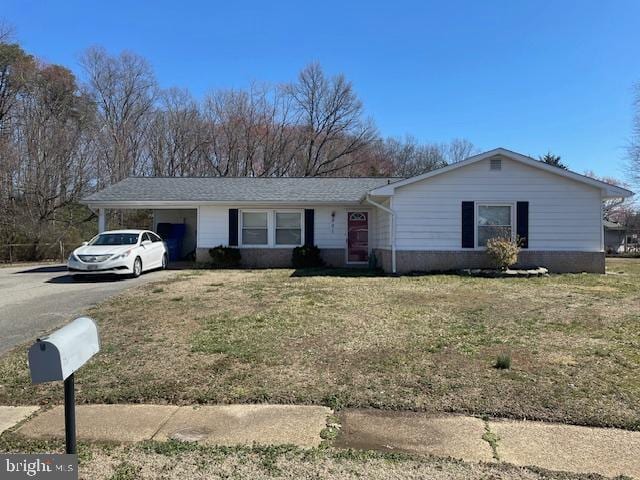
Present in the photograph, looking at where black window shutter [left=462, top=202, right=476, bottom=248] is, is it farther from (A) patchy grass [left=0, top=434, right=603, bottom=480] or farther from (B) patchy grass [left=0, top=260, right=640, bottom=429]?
(A) patchy grass [left=0, top=434, right=603, bottom=480]

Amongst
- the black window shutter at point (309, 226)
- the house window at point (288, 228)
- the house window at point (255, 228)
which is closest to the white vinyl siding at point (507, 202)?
the black window shutter at point (309, 226)

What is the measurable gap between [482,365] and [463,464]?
221 cm

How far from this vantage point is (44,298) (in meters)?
10.2

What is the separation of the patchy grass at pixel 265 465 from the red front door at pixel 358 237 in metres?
14.9

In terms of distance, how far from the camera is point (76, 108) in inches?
1187

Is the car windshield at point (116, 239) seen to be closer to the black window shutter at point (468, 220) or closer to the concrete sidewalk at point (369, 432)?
the black window shutter at point (468, 220)

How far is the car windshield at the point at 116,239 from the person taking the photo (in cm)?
1447

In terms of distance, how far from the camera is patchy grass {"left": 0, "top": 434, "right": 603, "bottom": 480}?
2961 mm

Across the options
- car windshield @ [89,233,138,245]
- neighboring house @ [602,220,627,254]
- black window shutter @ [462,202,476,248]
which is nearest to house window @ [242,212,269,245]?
car windshield @ [89,233,138,245]

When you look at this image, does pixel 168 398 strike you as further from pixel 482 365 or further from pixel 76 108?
pixel 76 108

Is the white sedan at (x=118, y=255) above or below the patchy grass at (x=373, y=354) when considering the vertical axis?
above

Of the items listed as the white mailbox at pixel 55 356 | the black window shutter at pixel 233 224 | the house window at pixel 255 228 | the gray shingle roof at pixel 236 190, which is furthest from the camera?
the house window at pixel 255 228

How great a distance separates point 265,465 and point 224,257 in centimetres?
1432

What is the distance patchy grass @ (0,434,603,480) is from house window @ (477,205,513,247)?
12399 millimetres
